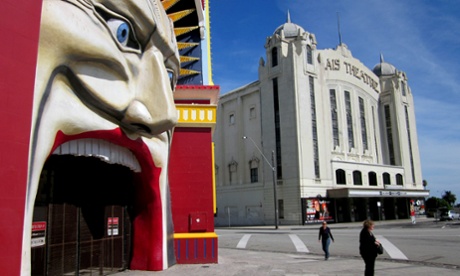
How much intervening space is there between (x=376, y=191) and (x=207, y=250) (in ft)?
114

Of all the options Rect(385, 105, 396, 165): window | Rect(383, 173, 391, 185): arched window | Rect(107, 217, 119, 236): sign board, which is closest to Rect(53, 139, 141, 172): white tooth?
Rect(107, 217, 119, 236): sign board

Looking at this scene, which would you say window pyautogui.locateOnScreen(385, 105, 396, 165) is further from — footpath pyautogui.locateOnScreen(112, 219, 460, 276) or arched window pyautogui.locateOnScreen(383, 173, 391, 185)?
footpath pyautogui.locateOnScreen(112, 219, 460, 276)

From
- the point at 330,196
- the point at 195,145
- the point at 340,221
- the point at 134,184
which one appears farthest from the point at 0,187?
the point at 340,221

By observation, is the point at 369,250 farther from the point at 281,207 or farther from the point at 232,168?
the point at 232,168

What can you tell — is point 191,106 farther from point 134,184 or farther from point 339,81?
point 339,81

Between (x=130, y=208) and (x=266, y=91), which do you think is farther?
(x=266, y=91)

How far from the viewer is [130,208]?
1104 centimetres

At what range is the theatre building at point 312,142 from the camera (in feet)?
132

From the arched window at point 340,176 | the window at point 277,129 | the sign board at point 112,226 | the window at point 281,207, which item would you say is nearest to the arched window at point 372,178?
the arched window at point 340,176

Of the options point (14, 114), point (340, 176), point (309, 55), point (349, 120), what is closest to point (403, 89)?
point (349, 120)

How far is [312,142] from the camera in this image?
40656 mm

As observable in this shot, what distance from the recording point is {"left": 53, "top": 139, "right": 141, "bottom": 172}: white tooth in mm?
7383

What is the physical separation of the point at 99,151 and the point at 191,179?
511cm

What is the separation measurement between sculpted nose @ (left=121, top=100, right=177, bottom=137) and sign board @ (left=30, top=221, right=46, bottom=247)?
103 inches
